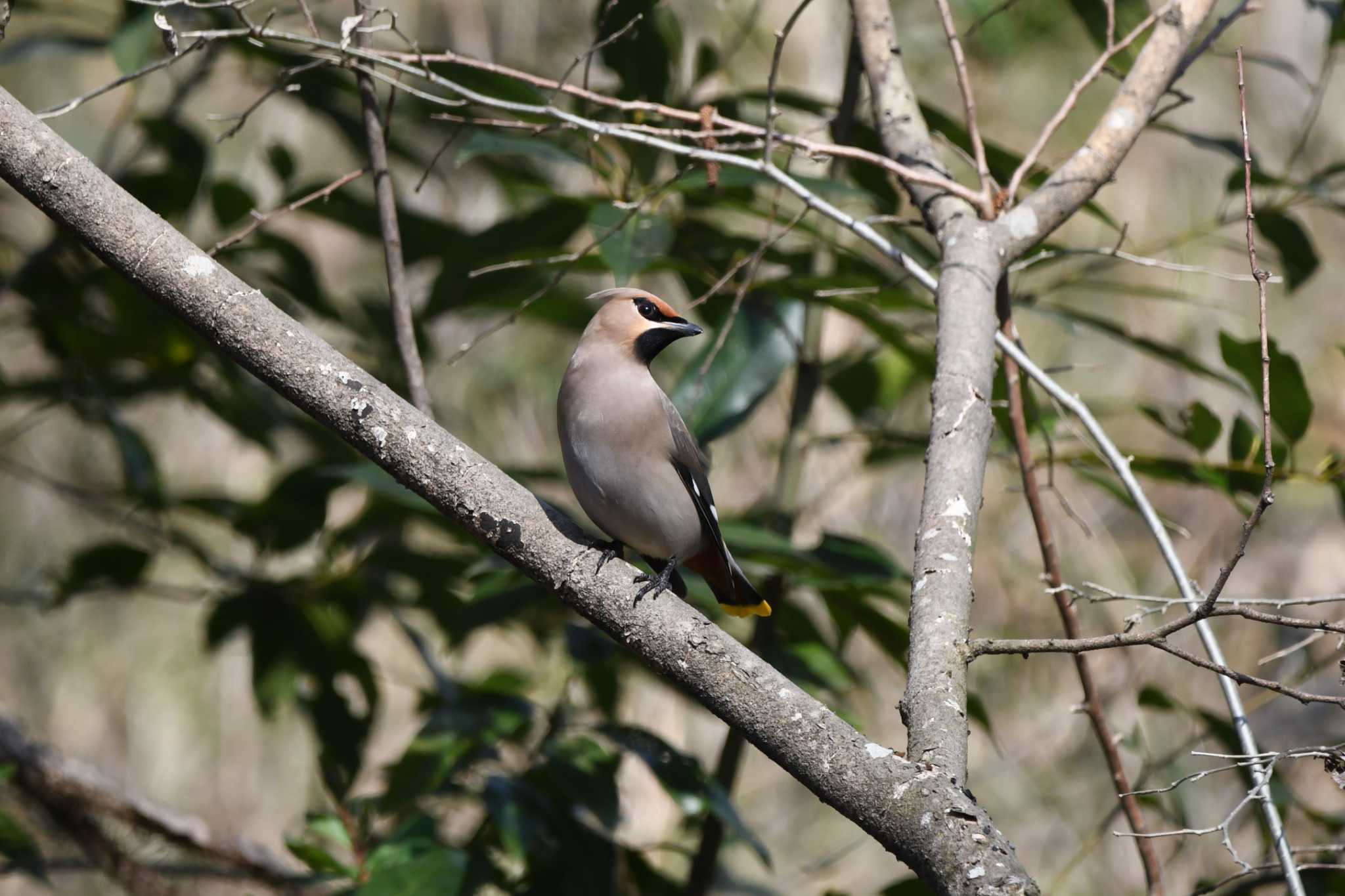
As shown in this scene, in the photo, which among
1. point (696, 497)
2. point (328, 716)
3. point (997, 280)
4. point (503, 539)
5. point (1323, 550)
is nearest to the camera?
point (503, 539)

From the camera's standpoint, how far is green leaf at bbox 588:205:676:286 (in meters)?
2.35

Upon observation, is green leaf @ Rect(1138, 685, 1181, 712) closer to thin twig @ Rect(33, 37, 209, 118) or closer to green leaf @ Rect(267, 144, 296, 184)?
thin twig @ Rect(33, 37, 209, 118)

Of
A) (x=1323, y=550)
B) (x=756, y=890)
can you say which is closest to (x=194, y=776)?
(x=756, y=890)

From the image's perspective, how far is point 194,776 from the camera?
6445 mm

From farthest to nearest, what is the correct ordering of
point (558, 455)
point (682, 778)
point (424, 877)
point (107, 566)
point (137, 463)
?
point (558, 455)
point (107, 566)
point (137, 463)
point (682, 778)
point (424, 877)

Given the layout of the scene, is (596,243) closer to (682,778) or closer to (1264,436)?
(682,778)

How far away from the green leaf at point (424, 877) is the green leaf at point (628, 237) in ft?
3.90

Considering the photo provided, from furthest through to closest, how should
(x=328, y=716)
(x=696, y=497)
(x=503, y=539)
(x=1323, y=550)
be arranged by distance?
1. (x=1323, y=550)
2. (x=328, y=716)
3. (x=696, y=497)
4. (x=503, y=539)

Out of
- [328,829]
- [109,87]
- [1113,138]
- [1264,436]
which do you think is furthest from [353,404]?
[1113,138]

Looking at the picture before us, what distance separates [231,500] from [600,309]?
1.32 m

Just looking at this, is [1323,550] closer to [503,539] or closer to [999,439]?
[999,439]

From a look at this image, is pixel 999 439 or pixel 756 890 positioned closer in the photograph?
pixel 999 439

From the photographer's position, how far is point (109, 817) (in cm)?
305

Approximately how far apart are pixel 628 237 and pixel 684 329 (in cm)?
51
